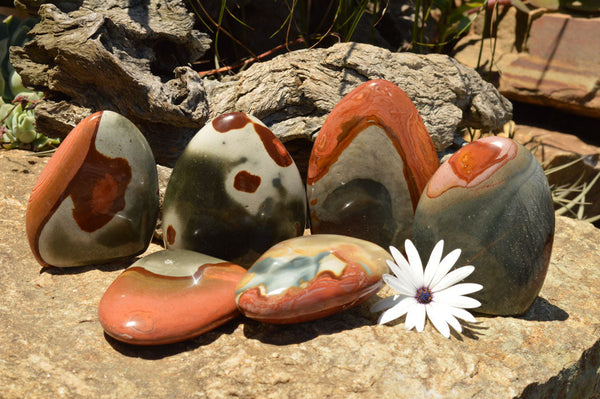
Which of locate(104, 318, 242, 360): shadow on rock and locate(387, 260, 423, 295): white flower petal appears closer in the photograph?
locate(104, 318, 242, 360): shadow on rock

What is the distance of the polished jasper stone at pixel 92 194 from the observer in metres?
2.00

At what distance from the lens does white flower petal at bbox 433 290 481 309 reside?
176 cm

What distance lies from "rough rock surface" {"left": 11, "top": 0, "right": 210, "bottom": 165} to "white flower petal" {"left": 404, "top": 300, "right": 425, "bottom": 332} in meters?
1.25

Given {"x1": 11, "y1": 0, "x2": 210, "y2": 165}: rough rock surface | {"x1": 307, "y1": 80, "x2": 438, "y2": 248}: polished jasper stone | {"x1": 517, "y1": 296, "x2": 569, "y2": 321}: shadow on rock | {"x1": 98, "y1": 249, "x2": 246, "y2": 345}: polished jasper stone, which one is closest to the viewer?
{"x1": 98, "y1": 249, "x2": 246, "y2": 345}: polished jasper stone

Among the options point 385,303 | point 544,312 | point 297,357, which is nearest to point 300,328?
point 297,357

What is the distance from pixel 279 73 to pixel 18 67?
4.05ft

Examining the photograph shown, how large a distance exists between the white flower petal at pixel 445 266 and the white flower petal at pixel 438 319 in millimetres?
71

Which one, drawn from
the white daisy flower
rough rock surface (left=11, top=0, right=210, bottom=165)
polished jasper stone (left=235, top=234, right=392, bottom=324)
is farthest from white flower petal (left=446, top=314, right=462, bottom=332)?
rough rock surface (left=11, top=0, right=210, bottom=165)

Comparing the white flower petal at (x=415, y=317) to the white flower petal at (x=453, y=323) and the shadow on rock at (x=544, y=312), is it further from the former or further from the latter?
the shadow on rock at (x=544, y=312)

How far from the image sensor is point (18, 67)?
283 centimetres

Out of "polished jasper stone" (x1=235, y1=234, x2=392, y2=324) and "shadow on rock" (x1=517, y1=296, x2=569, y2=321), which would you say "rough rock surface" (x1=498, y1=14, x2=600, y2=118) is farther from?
"polished jasper stone" (x1=235, y1=234, x2=392, y2=324)

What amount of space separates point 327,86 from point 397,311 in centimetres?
110

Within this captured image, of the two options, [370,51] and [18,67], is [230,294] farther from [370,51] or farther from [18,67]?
[18,67]

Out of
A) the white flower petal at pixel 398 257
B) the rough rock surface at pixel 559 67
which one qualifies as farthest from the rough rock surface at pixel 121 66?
the rough rock surface at pixel 559 67
